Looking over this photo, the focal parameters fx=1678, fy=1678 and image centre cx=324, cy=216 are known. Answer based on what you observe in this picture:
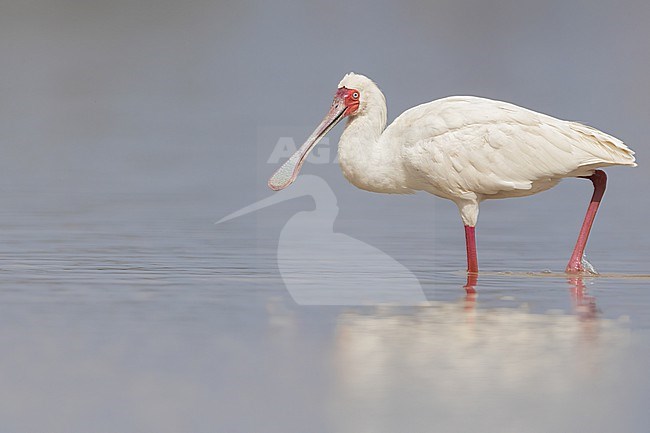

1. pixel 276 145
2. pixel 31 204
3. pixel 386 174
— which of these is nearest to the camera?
pixel 386 174

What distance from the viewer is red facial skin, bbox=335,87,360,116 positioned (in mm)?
14133

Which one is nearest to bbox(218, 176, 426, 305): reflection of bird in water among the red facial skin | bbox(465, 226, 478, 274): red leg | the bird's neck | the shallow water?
the shallow water

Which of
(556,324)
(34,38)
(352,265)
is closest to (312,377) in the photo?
(556,324)

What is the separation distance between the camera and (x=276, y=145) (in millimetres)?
24188

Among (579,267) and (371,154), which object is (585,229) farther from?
(371,154)

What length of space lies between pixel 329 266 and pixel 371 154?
3.23 ft

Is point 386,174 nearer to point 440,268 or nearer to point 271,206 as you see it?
point 440,268

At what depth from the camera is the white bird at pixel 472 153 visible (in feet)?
44.2

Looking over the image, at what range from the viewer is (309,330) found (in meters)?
10.5

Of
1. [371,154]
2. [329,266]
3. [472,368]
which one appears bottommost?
[472,368]

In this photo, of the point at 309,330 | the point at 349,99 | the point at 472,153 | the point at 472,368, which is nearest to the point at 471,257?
the point at 472,153

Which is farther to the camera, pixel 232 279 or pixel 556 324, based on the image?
pixel 232 279

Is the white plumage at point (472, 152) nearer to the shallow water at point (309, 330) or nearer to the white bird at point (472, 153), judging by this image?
the white bird at point (472, 153)

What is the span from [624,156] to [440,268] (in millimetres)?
1749
